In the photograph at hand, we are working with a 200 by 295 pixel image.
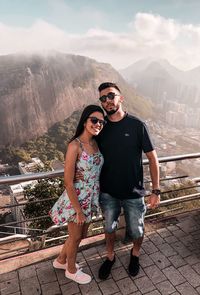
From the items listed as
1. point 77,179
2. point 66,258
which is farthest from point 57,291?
point 77,179

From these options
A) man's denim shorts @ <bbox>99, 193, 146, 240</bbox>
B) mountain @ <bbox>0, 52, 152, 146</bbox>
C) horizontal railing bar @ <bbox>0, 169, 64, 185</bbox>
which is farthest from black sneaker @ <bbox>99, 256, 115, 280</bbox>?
mountain @ <bbox>0, 52, 152, 146</bbox>

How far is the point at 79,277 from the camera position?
2.84 metres

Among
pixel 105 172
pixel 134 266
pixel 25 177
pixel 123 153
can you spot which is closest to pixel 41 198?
pixel 134 266

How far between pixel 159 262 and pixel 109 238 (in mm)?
710

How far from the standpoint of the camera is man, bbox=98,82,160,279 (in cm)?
261

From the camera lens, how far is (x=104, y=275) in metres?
2.91

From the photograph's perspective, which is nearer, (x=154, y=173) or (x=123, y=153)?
(x=123, y=153)

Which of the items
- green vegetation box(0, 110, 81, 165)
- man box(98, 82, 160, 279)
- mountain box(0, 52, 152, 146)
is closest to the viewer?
man box(98, 82, 160, 279)

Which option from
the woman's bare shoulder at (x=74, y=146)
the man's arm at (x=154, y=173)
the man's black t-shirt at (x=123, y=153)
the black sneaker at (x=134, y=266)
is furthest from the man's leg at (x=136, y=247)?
the woman's bare shoulder at (x=74, y=146)

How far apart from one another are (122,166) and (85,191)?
0.45m

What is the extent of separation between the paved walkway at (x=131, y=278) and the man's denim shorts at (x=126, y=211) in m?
0.51

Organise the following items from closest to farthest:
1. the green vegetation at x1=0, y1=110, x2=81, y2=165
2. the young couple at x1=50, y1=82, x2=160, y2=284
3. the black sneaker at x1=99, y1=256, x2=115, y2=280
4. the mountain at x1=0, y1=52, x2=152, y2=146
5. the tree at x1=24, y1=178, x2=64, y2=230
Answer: the young couple at x1=50, y1=82, x2=160, y2=284 < the black sneaker at x1=99, y1=256, x2=115, y2=280 < the tree at x1=24, y1=178, x2=64, y2=230 < the green vegetation at x1=0, y1=110, x2=81, y2=165 < the mountain at x1=0, y1=52, x2=152, y2=146

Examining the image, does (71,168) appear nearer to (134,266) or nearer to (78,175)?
(78,175)

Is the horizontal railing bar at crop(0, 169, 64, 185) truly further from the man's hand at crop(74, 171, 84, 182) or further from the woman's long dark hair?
the woman's long dark hair
